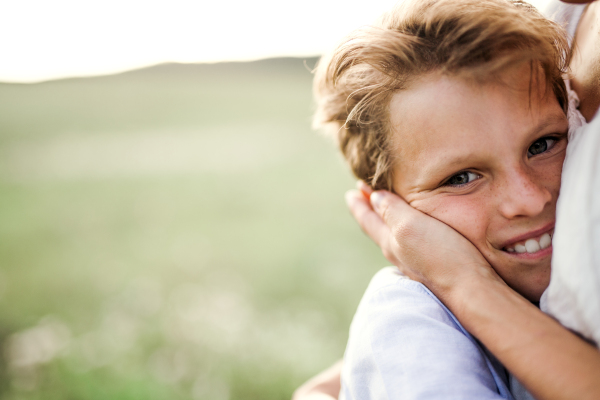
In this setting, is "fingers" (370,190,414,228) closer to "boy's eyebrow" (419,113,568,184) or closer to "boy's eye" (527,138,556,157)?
"boy's eyebrow" (419,113,568,184)

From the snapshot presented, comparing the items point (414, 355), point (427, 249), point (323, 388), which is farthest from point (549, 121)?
point (323, 388)

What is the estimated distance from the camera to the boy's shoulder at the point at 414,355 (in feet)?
2.79

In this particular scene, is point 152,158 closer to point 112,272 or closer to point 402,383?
point 112,272

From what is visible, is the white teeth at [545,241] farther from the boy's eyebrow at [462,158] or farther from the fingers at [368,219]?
the fingers at [368,219]

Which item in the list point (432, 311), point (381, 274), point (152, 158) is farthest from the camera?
point (152, 158)

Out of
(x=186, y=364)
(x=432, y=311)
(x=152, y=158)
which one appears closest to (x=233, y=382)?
(x=186, y=364)

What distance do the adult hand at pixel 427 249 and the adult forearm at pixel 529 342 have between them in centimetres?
5

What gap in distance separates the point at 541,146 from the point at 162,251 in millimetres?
4290

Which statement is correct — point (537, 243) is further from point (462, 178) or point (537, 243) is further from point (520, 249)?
point (462, 178)

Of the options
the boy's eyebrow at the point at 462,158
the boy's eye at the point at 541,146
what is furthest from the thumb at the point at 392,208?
the boy's eye at the point at 541,146

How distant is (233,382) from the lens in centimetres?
292

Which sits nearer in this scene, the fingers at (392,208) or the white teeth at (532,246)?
the white teeth at (532,246)

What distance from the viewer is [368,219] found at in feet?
4.93

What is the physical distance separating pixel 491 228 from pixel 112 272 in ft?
13.7
